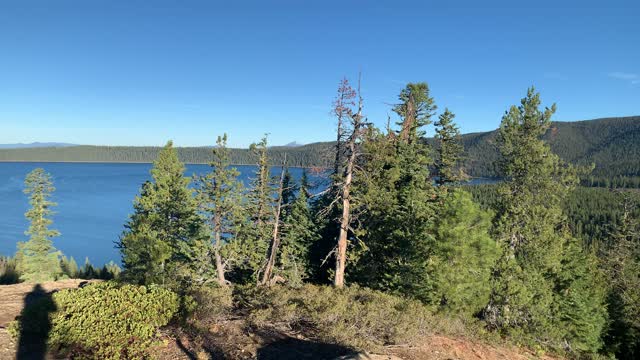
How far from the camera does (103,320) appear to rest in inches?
419

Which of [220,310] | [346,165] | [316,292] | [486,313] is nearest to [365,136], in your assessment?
[346,165]

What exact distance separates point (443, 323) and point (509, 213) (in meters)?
9.94

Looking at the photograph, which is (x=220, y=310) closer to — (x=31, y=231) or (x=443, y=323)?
(x=443, y=323)

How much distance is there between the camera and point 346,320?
1214cm

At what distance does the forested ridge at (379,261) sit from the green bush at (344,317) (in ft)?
0.19

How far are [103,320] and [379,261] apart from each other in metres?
17.1

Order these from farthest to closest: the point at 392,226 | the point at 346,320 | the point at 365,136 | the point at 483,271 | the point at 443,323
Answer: the point at 392,226, the point at 483,271, the point at 365,136, the point at 443,323, the point at 346,320

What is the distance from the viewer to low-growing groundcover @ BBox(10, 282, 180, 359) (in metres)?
→ 10.1

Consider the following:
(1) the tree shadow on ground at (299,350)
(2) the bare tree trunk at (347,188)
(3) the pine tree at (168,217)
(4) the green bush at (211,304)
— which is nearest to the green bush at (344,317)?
(1) the tree shadow on ground at (299,350)

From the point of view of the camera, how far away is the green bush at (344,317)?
37.5ft

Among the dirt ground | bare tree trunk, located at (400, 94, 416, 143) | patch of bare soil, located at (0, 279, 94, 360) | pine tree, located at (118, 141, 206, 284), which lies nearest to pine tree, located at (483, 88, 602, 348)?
the dirt ground

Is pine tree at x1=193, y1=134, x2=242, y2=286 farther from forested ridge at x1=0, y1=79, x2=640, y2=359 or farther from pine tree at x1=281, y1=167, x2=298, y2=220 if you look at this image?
pine tree at x1=281, y1=167, x2=298, y2=220

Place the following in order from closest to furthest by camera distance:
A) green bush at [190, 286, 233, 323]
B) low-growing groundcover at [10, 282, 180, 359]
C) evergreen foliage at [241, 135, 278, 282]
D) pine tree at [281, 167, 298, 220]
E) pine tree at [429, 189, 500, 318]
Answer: low-growing groundcover at [10, 282, 180, 359] < green bush at [190, 286, 233, 323] < pine tree at [429, 189, 500, 318] < evergreen foliage at [241, 135, 278, 282] < pine tree at [281, 167, 298, 220]

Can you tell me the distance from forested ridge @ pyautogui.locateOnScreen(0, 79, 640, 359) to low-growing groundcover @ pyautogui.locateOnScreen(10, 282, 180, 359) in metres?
0.04
